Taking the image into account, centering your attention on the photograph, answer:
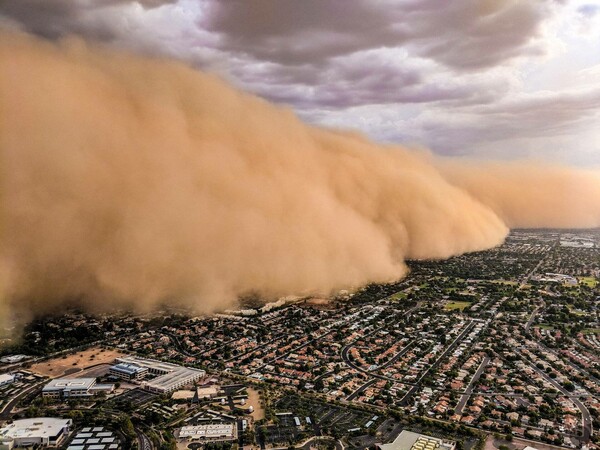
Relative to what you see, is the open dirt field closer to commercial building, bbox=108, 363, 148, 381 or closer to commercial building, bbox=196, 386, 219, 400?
commercial building, bbox=196, 386, 219, 400

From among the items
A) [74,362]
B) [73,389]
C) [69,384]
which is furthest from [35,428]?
[74,362]

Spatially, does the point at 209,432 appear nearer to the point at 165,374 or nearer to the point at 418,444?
the point at 165,374

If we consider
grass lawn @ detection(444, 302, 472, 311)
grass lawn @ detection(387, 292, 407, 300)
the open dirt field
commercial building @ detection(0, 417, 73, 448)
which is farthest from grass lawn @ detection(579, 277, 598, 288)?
commercial building @ detection(0, 417, 73, 448)

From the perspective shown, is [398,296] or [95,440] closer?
[95,440]

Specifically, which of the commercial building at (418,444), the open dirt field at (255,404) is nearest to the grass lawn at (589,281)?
the commercial building at (418,444)

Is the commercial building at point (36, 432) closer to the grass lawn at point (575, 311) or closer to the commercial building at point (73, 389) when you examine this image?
the commercial building at point (73, 389)

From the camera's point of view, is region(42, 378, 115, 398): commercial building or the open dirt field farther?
region(42, 378, 115, 398): commercial building
